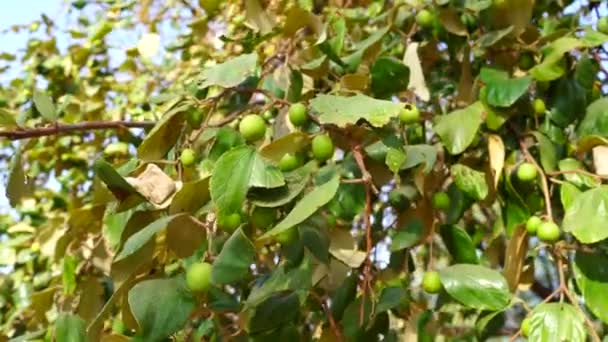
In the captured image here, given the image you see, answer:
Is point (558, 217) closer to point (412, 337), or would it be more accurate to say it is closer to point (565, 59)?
point (565, 59)

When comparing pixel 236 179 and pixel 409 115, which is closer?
pixel 236 179

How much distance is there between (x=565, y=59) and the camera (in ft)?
4.46

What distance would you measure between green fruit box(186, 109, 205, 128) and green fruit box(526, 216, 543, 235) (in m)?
0.47

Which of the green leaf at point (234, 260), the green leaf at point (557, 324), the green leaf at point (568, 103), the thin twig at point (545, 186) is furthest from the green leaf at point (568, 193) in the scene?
the green leaf at point (234, 260)

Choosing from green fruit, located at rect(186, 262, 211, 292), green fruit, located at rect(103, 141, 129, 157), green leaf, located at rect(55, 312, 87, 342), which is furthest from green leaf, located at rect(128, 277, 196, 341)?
green fruit, located at rect(103, 141, 129, 157)

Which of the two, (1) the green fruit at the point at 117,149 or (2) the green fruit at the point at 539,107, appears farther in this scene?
(1) the green fruit at the point at 117,149

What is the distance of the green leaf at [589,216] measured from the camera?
102 centimetres

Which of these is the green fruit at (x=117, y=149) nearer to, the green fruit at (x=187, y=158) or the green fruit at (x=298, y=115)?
the green fruit at (x=187, y=158)

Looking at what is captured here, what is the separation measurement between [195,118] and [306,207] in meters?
0.31

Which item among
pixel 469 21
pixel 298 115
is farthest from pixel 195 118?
pixel 469 21

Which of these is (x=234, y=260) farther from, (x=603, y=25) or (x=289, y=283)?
(x=603, y=25)

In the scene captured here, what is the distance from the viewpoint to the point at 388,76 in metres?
1.27

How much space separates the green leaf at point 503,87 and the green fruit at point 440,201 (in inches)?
Answer: 6.1

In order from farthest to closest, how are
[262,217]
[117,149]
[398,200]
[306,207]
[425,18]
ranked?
[117,149] → [425,18] → [398,200] → [262,217] → [306,207]
